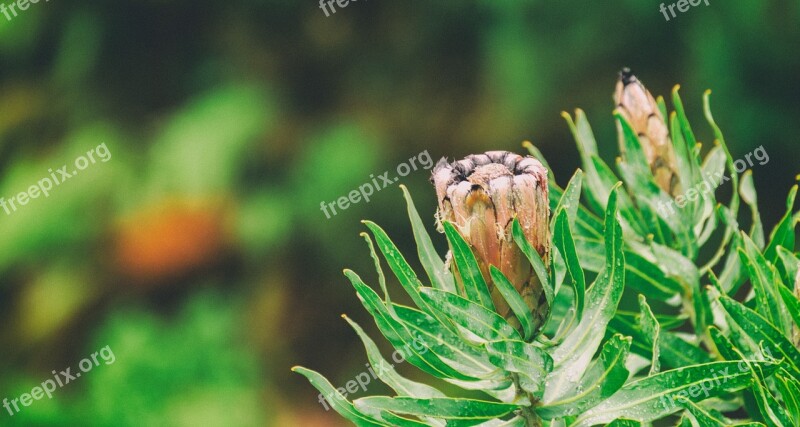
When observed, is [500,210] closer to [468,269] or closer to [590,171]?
[468,269]

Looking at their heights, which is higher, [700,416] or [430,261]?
[430,261]

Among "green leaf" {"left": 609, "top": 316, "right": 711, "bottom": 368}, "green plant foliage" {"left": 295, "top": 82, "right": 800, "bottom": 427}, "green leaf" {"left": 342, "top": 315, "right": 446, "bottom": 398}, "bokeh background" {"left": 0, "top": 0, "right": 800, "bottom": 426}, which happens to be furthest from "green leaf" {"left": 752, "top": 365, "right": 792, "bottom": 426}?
"bokeh background" {"left": 0, "top": 0, "right": 800, "bottom": 426}

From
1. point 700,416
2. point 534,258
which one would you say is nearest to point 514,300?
point 534,258

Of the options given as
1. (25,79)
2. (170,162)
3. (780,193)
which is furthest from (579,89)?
(25,79)

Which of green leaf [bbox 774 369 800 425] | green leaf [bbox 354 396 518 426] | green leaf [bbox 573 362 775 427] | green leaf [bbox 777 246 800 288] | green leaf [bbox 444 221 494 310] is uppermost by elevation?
green leaf [bbox 444 221 494 310]

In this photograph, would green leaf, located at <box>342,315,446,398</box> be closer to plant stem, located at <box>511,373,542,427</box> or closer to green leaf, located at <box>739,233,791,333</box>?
plant stem, located at <box>511,373,542,427</box>

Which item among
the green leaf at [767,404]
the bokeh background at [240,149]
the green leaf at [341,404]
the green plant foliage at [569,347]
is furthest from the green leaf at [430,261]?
the bokeh background at [240,149]
